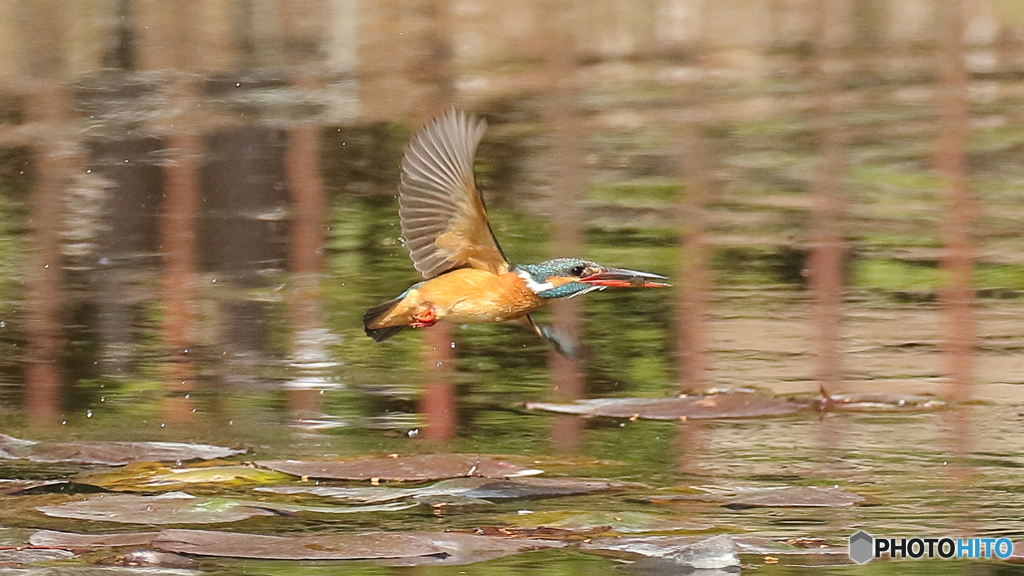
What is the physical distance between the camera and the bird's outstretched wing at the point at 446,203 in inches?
191

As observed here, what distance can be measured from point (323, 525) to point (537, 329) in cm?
91

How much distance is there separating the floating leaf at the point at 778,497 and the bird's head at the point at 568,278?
57 centimetres

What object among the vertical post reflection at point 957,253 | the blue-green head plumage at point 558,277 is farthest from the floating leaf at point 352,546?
the vertical post reflection at point 957,253

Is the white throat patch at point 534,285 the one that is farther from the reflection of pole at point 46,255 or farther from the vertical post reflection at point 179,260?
the reflection of pole at point 46,255

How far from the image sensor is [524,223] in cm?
877

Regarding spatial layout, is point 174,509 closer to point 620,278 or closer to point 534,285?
point 534,285

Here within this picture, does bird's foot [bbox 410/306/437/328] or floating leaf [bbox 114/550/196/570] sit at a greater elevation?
bird's foot [bbox 410/306/437/328]

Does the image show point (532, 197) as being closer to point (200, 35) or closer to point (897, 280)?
point (897, 280)

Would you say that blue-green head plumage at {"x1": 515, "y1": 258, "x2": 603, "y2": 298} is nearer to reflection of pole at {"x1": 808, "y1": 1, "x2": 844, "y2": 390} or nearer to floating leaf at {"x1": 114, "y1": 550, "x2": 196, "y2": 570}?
floating leaf at {"x1": 114, "y1": 550, "x2": 196, "y2": 570}

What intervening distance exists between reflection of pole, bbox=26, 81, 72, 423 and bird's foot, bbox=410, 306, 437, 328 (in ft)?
5.15

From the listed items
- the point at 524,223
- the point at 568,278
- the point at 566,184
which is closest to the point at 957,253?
the point at 524,223

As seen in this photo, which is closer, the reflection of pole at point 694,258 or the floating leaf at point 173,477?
the floating leaf at point 173,477

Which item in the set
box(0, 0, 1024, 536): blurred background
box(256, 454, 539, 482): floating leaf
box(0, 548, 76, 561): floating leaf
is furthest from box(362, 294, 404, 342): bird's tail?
box(0, 548, 76, 561): floating leaf

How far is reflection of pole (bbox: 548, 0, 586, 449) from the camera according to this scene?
6140mm
